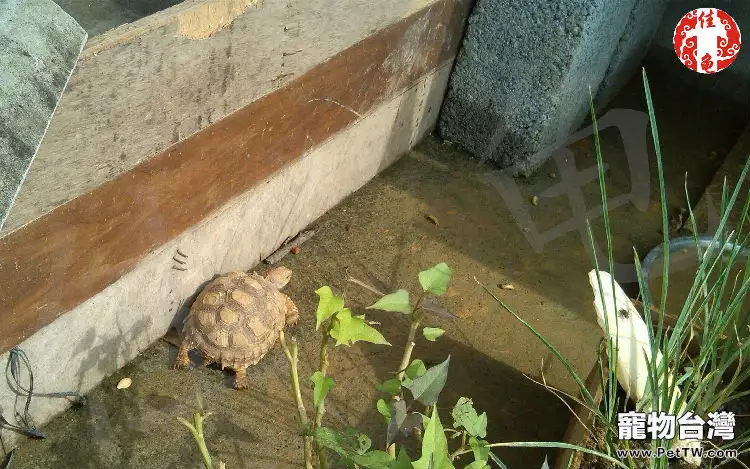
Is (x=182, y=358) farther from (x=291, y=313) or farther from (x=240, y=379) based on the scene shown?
(x=291, y=313)

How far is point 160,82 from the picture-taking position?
2307mm

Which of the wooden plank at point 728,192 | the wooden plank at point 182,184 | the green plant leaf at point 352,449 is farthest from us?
the wooden plank at point 728,192

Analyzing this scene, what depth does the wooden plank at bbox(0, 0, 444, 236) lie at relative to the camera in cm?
211

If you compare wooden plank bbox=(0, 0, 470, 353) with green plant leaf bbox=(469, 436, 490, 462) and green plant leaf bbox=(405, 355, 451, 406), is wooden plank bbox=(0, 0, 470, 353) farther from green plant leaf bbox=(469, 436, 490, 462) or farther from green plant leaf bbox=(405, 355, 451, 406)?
green plant leaf bbox=(469, 436, 490, 462)

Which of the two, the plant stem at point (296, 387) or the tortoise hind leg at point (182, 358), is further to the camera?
the tortoise hind leg at point (182, 358)

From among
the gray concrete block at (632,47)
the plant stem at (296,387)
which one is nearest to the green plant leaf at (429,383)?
the plant stem at (296,387)

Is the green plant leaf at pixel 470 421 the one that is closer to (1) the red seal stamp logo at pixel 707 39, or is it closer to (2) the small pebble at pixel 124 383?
(2) the small pebble at pixel 124 383

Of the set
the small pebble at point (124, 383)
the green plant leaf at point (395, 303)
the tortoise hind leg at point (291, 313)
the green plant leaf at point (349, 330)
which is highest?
the green plant leaf at point (395, 303)

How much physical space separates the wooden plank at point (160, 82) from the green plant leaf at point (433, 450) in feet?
4.37

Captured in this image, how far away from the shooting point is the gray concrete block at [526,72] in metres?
3.58

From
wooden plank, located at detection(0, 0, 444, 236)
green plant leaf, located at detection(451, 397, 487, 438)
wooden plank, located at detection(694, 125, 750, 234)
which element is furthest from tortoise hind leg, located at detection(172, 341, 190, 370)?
wooden plank, located at detection(694, 125, 750, 234)

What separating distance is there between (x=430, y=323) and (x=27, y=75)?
85.0 inches

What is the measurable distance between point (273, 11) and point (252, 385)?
136 centimetres

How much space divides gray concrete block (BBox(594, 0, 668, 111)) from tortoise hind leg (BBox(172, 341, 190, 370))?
2793 mm
